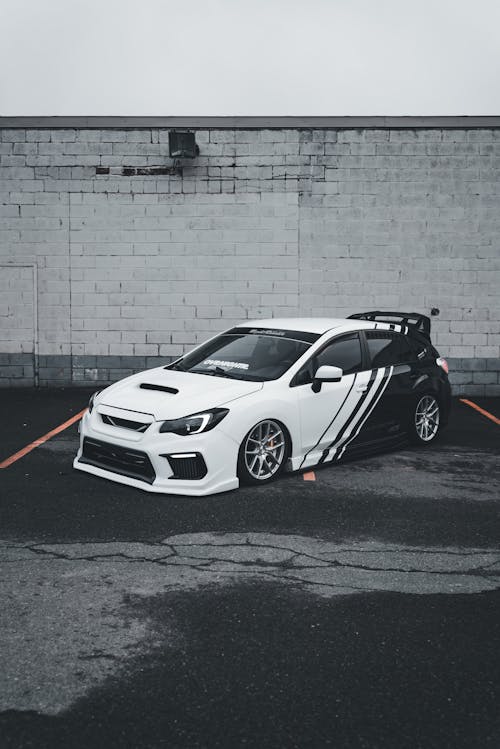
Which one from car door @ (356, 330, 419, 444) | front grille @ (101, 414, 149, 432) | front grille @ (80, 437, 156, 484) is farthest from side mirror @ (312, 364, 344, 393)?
front grille @ (80, 437, 156, 484)

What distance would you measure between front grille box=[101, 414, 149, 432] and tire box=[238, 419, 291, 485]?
2.93 ft

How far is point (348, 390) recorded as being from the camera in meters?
7.59

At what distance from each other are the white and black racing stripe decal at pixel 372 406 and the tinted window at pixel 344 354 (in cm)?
34

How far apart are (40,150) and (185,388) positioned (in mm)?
8586

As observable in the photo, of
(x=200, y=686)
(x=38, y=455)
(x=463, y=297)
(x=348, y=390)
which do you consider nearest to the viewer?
(x=200, y=686)

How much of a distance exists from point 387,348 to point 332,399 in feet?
4.26

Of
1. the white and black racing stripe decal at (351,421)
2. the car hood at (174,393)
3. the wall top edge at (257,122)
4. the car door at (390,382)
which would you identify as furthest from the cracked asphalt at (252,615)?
the wall top edge at (257,122)

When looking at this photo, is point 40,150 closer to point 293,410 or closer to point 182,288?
point 182,288

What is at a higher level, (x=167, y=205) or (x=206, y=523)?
(x=167, y=205)

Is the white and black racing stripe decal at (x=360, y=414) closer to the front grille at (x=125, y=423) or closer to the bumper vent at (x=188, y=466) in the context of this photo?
the bumper vent at (x=188, y=466)

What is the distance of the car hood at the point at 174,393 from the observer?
658 cm

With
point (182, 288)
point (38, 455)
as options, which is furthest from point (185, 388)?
point (182, 288)

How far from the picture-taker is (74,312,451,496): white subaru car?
6441 mm

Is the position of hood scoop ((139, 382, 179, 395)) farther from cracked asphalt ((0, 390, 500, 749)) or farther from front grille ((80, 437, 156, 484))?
cracked asphalt ((0, 390, 500, 749))
